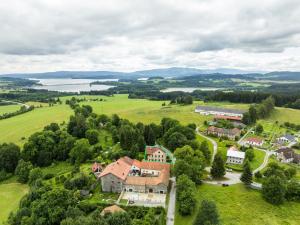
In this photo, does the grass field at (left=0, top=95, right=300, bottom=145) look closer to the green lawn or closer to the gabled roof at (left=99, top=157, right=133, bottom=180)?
the green lawn

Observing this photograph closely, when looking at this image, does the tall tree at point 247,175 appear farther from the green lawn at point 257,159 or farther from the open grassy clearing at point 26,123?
the open grassy clearing at point 26,123

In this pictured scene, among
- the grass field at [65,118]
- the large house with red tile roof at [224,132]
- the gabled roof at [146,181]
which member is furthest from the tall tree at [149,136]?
the grass field at [65,118]

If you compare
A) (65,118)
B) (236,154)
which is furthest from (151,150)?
(65,118)

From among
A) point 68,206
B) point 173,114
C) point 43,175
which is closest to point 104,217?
point 68,206

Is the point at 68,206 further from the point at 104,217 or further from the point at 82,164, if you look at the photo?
the point at 82,164

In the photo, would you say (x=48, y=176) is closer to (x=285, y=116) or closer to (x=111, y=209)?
(x=111, y=209)

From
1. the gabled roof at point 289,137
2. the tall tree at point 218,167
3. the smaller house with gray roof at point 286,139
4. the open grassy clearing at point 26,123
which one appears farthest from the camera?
the open grassy clearing at point 26,123
